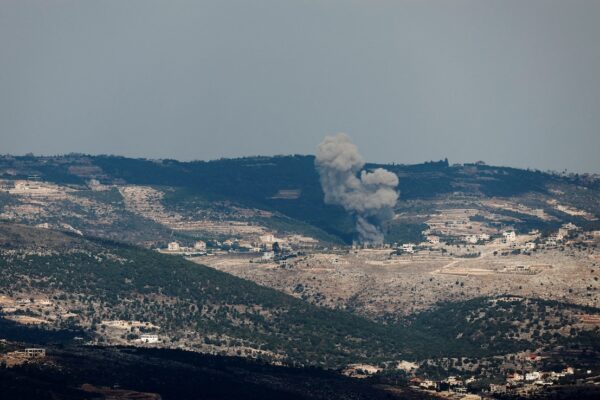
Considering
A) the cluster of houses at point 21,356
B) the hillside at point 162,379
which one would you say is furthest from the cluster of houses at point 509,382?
the cluster of houses at point 21,356

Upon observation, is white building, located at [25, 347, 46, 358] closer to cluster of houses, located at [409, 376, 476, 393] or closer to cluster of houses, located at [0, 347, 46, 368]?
cluster of houses, located at [0, 347, 46, 368]

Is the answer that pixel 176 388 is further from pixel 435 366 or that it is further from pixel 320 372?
pixel 435 366

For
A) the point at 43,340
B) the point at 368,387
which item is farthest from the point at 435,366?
the point at 43,340

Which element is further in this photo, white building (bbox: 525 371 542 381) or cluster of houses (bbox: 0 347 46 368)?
white building (bbox: 525 371 542 381)

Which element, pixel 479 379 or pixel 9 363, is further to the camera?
pixel 479 379

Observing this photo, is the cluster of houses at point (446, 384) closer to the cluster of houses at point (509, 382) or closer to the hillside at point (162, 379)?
the cluster of houses at point (509, 382)

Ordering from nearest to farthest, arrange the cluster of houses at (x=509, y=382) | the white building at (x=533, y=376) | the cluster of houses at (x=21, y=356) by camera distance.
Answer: the cluster of houses at (x=21, y=356)
the cluster of houses at (x=509, y=382)
the white building at (x=533, y=376)

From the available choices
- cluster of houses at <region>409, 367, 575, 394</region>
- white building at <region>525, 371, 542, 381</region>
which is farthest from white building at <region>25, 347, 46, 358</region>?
white building at <region>525, 371, 542, 381</region>

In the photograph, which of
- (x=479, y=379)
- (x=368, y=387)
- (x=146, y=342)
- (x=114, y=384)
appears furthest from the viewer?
(x=146, y=342)

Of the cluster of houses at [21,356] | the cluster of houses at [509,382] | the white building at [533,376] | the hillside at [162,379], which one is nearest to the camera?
the hillside at [162,379]

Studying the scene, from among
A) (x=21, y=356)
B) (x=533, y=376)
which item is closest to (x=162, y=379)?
(x=21, y=356)

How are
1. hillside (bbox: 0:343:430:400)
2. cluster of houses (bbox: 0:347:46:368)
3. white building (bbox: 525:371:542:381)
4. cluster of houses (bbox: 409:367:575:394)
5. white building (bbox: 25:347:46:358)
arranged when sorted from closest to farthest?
hillside (bbox: 0:343:430:400) < cluster of houses (bbox: 0:347:46:368) < white building (bbox: 25:347:46:358) < cluster of houses (bbox: 409:367:575:394) < white building (bbox: 525:371:542:381)
